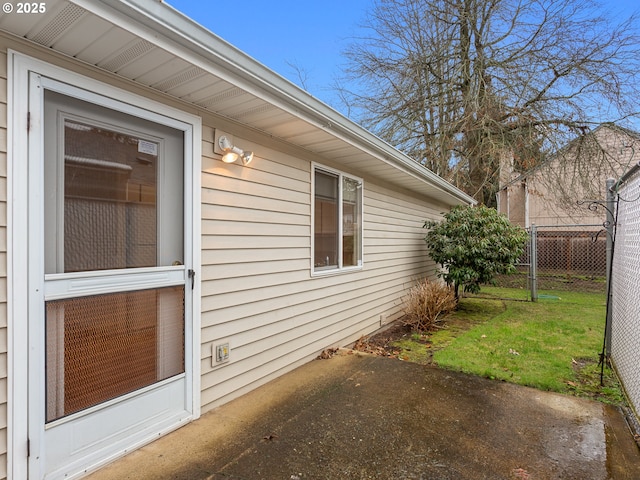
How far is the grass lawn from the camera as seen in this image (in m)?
3.41

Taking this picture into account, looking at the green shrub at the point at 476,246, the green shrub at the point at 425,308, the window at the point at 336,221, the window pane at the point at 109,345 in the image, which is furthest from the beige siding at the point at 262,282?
the green shrub at the point at 476,246

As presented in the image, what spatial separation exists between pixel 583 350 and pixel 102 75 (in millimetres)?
5543

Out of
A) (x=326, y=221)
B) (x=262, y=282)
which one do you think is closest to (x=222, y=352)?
(x=262, y=282)

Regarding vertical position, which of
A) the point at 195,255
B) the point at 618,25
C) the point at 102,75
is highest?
the point at 618,25

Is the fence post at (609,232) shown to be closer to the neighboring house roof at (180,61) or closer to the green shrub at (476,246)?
the green shrub at (476,246)

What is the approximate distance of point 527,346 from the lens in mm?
4461

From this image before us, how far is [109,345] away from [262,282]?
1.40 meters

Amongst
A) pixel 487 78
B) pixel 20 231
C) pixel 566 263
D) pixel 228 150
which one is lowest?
pixel 566 263

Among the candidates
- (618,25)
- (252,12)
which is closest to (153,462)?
(252,12)

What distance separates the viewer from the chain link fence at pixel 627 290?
2730 mm

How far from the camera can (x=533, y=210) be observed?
13062mm

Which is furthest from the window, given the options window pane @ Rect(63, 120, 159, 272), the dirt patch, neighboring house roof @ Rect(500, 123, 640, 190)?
neighboring house roof @ Rect(500, 123, 640, 190)

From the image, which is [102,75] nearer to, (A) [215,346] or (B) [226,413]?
(A) [215,346]

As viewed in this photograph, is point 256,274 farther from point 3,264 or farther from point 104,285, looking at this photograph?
point 3,264
